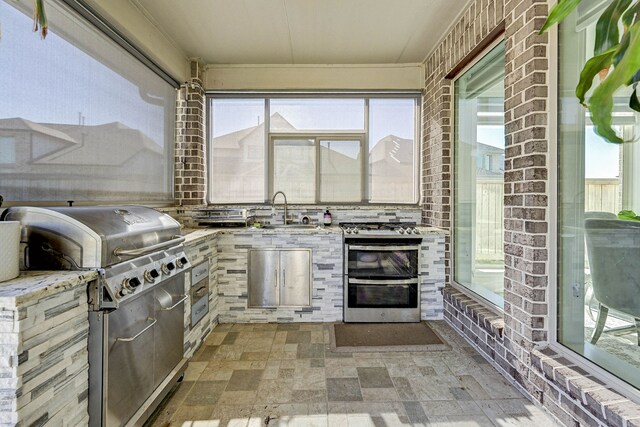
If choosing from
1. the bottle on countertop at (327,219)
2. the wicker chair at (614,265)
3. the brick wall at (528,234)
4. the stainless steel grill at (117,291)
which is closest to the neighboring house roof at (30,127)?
the stainless steel grill at (117,291)

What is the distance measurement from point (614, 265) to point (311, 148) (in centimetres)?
303

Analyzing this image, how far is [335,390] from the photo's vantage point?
206 cm

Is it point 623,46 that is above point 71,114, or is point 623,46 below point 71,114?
below

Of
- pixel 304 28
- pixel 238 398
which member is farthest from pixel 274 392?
pixel 304 28

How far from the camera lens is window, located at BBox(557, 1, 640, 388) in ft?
5.03

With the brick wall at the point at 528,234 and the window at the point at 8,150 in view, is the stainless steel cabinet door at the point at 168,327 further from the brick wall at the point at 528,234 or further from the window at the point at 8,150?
the brick wall at the point at 528,234

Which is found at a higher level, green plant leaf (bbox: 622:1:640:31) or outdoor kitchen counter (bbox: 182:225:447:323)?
green plant leaf (bbox: 622:1:640:31)

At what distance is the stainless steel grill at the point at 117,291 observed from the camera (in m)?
1.41

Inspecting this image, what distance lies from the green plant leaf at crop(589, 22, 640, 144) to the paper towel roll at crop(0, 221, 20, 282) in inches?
77.9

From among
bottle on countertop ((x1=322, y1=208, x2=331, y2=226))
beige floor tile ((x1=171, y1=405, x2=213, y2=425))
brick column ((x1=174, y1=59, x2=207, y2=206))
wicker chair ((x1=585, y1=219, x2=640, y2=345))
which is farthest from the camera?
bottle on countertop ((x1=322, y1=208, x2=331, y2=226))

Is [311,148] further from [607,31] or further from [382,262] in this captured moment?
[607,31]

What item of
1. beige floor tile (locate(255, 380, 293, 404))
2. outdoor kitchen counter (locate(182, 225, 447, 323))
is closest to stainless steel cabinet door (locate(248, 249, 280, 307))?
outdoor kitchen counter (locate(182, 225, 447, 323))

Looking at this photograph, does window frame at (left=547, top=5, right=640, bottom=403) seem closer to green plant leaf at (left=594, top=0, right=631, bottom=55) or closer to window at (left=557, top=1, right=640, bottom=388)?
window at (left=557, top=1, right=640, bottom=388)

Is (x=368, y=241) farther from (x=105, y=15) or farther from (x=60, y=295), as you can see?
(x=105, y=15)
